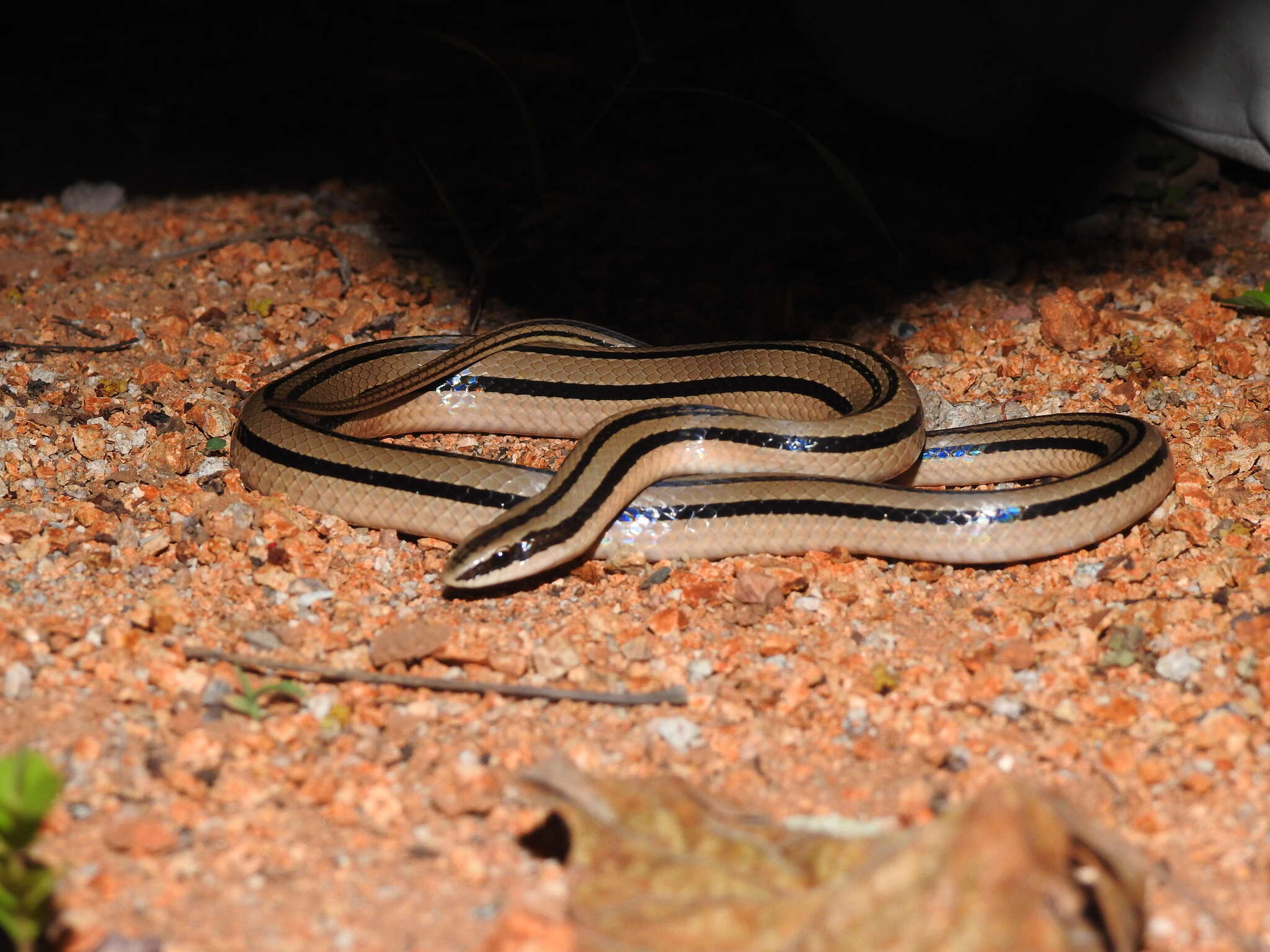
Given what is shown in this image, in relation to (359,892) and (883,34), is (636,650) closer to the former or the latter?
(359,892)

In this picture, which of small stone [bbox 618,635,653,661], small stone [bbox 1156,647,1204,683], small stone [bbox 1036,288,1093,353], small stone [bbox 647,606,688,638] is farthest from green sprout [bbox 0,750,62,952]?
small stone [bbox 1036,288,1093,353]

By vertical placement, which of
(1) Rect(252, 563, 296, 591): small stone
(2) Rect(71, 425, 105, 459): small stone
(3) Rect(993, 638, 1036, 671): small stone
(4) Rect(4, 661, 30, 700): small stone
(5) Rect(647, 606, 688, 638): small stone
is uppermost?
(3) Rect(993, 638, 1036, 671): small stone

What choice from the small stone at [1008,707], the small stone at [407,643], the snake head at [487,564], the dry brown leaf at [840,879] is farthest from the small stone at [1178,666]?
the small stone at [407,643]

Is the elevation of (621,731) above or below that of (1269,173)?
below

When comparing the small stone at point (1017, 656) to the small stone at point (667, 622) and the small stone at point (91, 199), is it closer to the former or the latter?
the small stone at point (667, 622)

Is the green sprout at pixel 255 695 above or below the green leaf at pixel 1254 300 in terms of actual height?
below

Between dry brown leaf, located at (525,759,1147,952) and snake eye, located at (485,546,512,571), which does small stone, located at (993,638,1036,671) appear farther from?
snake eye, located at (485,546,512,571)

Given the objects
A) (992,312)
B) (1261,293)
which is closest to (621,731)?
(992,312)
